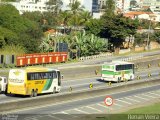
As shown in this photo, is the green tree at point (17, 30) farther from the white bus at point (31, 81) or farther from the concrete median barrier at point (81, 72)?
the white bus at point (31, 81)

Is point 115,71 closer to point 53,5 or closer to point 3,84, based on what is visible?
point 3,84

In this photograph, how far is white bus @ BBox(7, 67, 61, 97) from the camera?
129 ft

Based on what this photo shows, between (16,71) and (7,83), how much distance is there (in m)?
1.65

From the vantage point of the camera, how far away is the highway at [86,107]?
31584mm

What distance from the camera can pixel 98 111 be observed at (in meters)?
35.9

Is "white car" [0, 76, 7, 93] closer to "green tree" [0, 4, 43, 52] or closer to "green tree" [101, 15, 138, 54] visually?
"green tree" [0, 4, 43, 52]

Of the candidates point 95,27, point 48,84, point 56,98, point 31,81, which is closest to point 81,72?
point 48,84

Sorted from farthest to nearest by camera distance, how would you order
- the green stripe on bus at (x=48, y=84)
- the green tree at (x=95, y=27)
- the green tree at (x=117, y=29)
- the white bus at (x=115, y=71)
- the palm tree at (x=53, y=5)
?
the palm tree at (x=53, y=5)
the green tree at (x=95, y=27)
the green tree at (x=117, y=29)
the white bus at (x=115, y=71)
the green stripe on bus at (x=48, y=84)

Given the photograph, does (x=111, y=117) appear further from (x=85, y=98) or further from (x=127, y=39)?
(x=127, y=39)

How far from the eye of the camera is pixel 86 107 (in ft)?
122

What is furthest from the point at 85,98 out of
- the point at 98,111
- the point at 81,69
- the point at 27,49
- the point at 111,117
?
the point at 27,49

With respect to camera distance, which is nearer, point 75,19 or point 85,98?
point 85,98

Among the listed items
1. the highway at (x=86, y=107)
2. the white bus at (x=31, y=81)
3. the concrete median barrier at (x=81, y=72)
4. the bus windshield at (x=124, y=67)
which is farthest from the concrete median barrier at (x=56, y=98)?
the concrete median barrier at (x=81, y=72)

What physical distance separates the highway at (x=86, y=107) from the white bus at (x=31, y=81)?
3.61 meters
